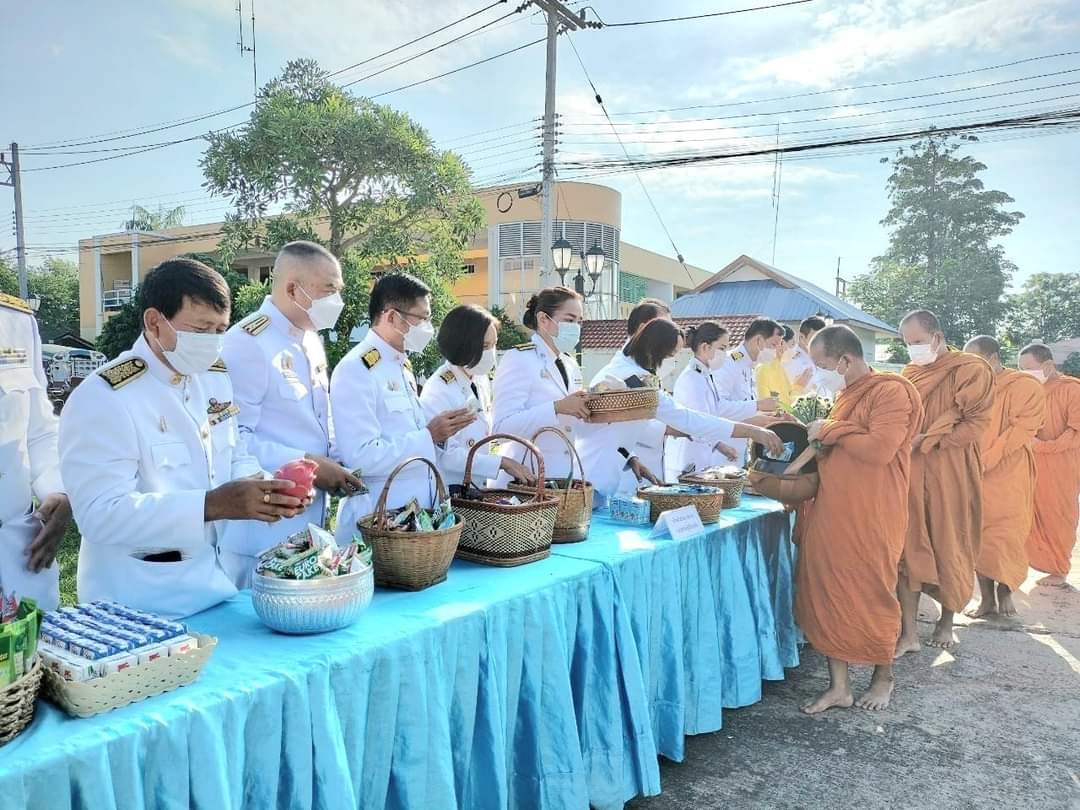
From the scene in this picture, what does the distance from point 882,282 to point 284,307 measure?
157ft

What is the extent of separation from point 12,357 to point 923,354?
4221 mm

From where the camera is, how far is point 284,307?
100 inches

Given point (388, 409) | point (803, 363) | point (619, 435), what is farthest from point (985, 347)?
point (388, 409)

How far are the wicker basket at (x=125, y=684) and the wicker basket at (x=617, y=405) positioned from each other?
189 cm

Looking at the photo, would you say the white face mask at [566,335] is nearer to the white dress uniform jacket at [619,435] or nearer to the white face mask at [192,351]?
the white dress uniform jacket at [619,435]

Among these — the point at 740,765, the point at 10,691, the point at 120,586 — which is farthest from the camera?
the point at 740,765

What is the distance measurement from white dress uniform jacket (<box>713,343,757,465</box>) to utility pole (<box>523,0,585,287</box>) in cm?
712

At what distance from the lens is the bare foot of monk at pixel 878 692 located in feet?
11.2

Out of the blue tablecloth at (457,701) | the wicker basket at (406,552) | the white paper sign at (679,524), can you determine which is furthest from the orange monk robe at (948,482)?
the wicker basket at (406,552)

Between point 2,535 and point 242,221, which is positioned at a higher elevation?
point 242,221

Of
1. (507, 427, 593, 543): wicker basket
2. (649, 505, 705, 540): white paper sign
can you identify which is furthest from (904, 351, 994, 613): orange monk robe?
(507, 427, 593, 543): wicker basket

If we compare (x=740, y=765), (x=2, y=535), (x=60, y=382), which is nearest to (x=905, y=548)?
(x=740, y=765)

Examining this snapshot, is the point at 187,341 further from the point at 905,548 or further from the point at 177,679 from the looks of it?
the point at 905,548

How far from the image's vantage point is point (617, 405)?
3.05 meters
